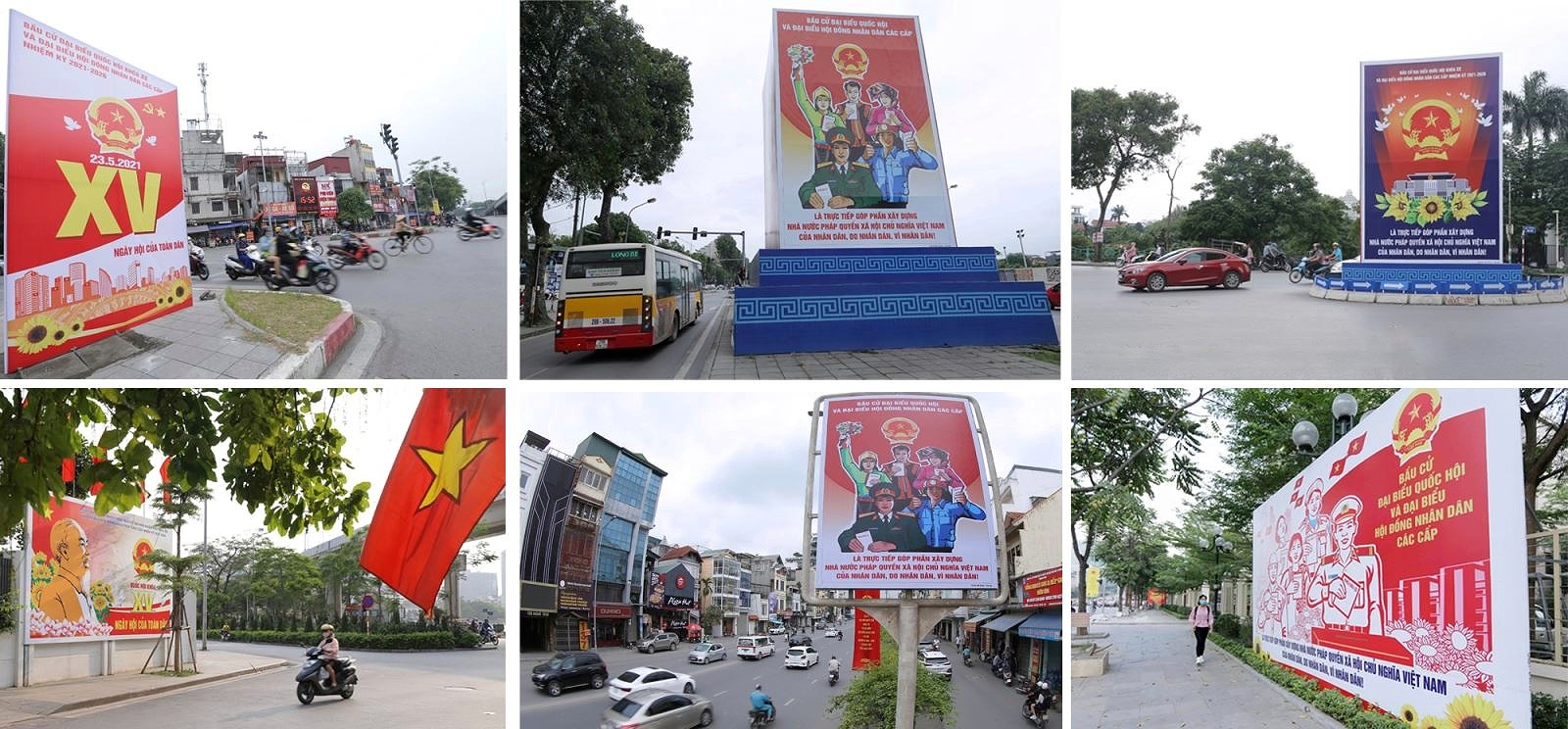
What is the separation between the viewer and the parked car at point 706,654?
5.47 metres

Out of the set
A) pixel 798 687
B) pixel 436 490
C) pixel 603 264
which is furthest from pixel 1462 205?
pixel 436 490

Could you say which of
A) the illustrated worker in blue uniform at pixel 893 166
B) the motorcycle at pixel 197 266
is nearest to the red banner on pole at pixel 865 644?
the illustrated worker in blue uniform at pixel 893 166

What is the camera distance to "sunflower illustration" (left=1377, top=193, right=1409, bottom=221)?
7.48 m

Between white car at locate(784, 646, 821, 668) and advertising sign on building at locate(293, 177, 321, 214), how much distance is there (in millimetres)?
3772

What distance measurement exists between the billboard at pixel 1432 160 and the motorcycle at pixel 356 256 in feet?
23.1

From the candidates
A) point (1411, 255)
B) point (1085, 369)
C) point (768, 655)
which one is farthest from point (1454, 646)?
point (1411, 255)

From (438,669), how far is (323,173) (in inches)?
331

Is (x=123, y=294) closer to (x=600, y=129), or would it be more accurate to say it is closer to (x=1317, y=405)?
(x=600, y=129)

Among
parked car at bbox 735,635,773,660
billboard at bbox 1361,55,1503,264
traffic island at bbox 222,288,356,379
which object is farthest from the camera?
billboard at bbox 1361,55,1503,264

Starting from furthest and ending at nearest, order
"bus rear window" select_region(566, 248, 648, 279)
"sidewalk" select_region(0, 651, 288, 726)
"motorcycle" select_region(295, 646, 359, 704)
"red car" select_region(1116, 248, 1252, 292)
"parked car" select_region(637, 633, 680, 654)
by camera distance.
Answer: "bus rear window" select_region(566, 248, 648, 279) < "motorcycle" select_region(295, 646, 359, 704) < "red car" select_region(1116, 248, 1252, 292) < "sidewalk" select_region(0, 651, 288, 726) < "parked car" select_region(637, 633, 680, 654)

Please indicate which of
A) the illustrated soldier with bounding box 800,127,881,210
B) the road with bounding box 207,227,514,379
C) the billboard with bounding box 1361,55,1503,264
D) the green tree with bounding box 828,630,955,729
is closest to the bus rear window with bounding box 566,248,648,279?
the illustrated soldier with bounding box 800,127,881,210

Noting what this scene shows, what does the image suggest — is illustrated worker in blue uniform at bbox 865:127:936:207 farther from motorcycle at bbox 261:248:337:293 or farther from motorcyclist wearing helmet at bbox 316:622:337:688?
motorcyclist wearing helmet at bbox 316:622:337:688

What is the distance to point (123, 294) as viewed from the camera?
15.3ft

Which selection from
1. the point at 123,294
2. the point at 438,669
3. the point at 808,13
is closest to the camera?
the point at 123,294
